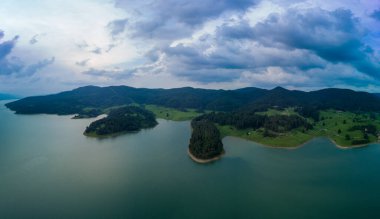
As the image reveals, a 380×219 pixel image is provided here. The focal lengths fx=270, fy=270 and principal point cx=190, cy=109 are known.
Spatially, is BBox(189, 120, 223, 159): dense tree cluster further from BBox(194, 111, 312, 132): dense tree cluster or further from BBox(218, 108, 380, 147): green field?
BBox(194, 111, 312, 132): dense tree cluster

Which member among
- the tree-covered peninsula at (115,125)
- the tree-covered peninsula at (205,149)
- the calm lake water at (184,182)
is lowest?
the calm lake water at (184,182)

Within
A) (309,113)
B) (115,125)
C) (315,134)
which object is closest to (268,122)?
(315,134)

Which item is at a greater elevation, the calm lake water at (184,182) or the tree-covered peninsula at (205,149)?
the tree-covered peninsula at (205,149)

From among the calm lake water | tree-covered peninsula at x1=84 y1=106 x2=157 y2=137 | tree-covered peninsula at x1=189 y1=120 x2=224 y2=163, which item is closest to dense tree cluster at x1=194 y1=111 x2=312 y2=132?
the calm lake water

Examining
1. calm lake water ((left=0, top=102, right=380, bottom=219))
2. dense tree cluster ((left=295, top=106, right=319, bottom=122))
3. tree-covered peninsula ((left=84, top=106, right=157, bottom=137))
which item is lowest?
calm lake water ((left=0, top=102, right=380, bottom=219))

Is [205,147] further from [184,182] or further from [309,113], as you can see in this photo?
[309,113]

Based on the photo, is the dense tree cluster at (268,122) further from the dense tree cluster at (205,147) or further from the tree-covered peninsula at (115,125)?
the tree-covered peninsula at (115,125)

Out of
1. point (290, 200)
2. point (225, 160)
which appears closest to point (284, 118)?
point (225, 160)

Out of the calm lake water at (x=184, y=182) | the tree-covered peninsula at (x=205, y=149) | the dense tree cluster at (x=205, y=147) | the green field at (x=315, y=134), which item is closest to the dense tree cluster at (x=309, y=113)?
the green field at (x=315, y=134)

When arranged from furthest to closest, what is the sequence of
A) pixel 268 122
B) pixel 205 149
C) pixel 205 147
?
1. pixel 268 122
2. pixel 205 147
3. pixel 205 149
